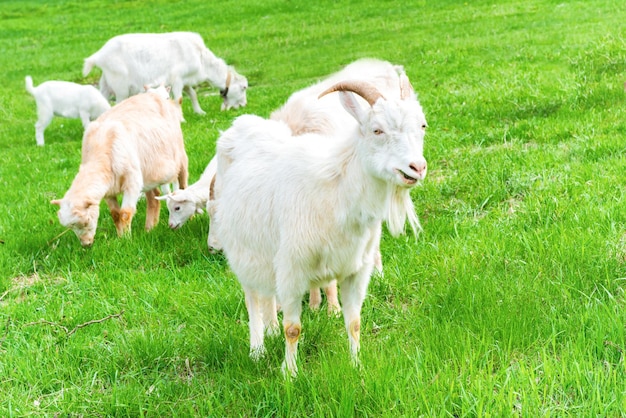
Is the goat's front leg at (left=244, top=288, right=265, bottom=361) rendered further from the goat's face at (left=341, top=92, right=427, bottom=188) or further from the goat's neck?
the goat's neck

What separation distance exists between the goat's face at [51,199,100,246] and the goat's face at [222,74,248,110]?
7397 millimetres

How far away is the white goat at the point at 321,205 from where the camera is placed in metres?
3.01

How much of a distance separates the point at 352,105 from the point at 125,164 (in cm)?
402

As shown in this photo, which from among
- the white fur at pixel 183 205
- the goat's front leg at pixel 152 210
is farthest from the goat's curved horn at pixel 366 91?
the goat's front leg at pixel 152 210

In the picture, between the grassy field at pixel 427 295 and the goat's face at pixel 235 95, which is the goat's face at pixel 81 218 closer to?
the grassy field at pixel 427 295

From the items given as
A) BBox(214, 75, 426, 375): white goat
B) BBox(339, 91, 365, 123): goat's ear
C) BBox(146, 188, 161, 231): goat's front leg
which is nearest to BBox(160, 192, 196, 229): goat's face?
BBox(146, 188, 161, 231): goat's front leg

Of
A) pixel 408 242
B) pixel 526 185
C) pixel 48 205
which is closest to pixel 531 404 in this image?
pixel 408 242

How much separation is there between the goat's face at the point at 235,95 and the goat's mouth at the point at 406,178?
34.6ft

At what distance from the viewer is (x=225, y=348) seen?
3.67 meters

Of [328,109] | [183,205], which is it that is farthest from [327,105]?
[183,205]

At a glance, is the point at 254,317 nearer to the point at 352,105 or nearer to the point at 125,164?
the point at 352,105

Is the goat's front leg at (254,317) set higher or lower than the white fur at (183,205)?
higher

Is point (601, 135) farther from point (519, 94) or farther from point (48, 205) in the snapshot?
point (48, 205)

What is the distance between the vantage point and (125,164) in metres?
6.57
